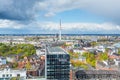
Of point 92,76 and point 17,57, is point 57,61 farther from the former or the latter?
point 17,57

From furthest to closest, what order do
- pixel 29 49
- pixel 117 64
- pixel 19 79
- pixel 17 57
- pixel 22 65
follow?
1. pixel 29 49
2. pixel 17 57
3. pixel 117 64
4. pixel 22 65
5. pixel 19 79

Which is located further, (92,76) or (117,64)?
(117,64)

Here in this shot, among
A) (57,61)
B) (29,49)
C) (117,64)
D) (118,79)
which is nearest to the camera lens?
(57,61)

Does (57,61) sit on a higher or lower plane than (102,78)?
higher

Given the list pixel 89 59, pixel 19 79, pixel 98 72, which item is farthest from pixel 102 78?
pixel 89 59
